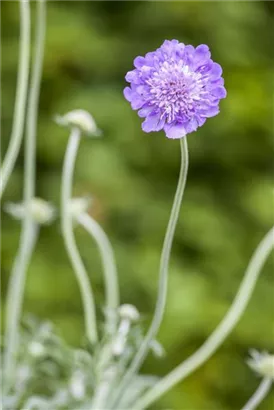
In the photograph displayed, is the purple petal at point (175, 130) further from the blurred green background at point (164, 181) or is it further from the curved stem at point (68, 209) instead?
the blurred green background at point (164, 181)

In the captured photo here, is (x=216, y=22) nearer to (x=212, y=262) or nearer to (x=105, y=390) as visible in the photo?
(x=212, y=262)

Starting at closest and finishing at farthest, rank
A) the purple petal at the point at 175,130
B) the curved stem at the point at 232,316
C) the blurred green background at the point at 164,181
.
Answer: the purple petal at the point at 175,130, the curved stem at the point at 232,316, the blurred green background at the point at 164,181

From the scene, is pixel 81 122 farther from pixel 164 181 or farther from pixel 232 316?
pixel 164 181

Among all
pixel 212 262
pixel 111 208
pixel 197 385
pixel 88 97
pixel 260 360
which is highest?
pixel 88 97

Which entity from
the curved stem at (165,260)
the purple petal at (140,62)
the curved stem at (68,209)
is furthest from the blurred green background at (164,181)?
the purple petal at (140,62)

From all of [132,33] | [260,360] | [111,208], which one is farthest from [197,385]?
[260,360]

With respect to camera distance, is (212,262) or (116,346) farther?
(212,262)
